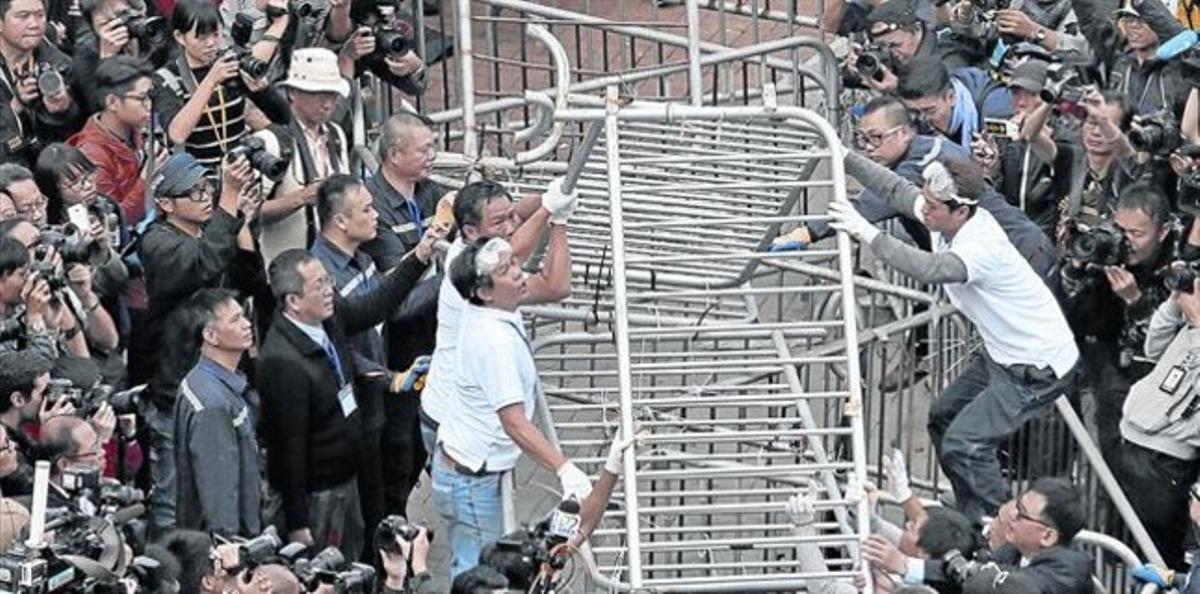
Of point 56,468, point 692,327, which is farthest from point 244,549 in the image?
point 692,327

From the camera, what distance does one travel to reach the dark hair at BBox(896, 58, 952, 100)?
13508 millimetres

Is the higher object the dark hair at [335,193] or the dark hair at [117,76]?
the dark hair at [117,76]

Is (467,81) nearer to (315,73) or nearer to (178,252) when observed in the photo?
(315,73)

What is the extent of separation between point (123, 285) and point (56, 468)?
151 cm

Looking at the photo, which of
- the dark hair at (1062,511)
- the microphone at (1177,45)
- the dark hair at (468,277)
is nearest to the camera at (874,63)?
the microphone at (1177,45)

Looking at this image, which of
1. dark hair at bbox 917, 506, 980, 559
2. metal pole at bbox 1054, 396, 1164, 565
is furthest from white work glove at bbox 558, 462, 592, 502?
metal pole at bbox 1054, 396, 1164, 565

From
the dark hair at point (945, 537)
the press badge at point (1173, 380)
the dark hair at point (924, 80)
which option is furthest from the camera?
the dark hair at point (924, 80)

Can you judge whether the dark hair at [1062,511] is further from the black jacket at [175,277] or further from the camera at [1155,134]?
the black jacket at [175,277]

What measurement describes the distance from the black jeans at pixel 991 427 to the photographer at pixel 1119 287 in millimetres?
441

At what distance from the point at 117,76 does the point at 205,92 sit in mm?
359

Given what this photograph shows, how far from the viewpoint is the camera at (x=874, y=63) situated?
13805 millimetres

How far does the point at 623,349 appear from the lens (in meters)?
10.8

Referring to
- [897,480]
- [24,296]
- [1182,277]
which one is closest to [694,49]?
[1182,277]

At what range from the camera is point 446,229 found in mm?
12070
